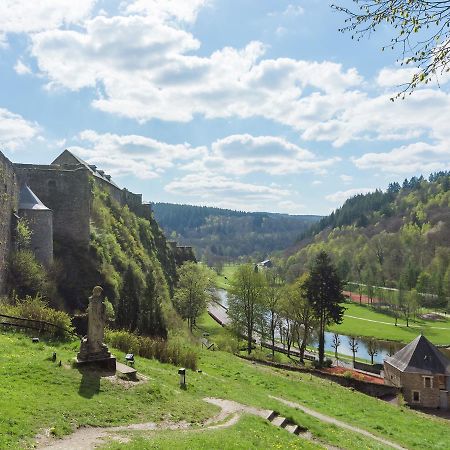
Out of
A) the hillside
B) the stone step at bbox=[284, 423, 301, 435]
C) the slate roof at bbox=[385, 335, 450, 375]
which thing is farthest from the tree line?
the hillside

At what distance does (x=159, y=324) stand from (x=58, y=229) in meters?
11.9

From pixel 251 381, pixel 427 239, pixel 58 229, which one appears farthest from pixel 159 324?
pixel 427 239

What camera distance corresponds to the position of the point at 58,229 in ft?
121

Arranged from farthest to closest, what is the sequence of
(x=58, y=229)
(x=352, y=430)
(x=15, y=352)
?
(x=58, y=229) < (x=352, y=430) < (x=15, y=352)

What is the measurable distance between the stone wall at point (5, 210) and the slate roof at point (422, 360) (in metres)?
33.0

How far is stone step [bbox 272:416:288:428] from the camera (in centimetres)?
1644

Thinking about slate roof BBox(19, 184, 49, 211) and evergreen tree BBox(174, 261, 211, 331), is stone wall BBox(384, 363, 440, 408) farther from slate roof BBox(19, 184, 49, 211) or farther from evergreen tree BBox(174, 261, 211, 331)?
slate roof BBox(19, 184, 49, 211)

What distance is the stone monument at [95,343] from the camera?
52.7 ft

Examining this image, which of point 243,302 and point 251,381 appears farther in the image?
point 243,302

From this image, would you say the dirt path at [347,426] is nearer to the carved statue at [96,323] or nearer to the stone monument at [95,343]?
the stone monument at [95,343]

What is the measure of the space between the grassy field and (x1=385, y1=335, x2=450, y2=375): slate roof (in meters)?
17.3

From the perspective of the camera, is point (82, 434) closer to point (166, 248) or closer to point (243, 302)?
point (243, 302)

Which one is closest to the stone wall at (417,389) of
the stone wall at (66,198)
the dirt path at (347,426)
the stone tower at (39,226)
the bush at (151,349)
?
the dirt path at (347,426)

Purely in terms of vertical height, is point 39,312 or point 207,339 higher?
point 39,312
